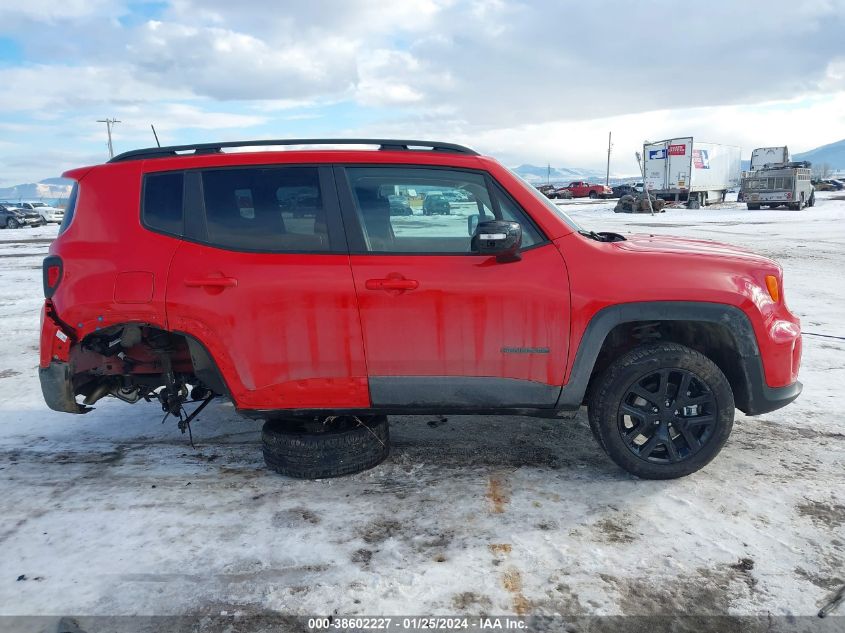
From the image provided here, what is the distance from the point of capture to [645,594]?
2.53 m

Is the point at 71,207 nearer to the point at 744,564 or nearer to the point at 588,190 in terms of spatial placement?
the point at 744,564

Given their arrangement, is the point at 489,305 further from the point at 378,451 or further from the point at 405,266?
the point at 378,451

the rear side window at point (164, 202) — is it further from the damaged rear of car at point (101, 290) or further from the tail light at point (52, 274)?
the tail light at point (52, 274)

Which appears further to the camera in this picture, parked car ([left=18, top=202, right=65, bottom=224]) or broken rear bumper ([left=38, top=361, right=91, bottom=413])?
parked car ([left=18, top=202, right=65, bottom=224])

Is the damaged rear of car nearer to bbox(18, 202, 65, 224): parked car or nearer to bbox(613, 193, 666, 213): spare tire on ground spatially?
bbox(613, 193, 666, 213): spare tire on ground

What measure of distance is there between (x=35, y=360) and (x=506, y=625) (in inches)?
230

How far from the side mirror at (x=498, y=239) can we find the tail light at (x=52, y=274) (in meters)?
2.36

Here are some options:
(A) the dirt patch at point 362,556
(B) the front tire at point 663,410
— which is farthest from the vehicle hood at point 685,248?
(A) the dirt patch at point 362,556

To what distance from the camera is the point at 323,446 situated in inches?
139

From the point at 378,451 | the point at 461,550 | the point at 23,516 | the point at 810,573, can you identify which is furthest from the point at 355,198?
the point at 810,573

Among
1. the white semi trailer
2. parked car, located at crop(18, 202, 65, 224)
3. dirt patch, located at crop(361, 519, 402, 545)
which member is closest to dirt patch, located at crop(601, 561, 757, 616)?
dirt patch, located at crop(361, 519, 402, 545)

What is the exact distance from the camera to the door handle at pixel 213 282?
326cm

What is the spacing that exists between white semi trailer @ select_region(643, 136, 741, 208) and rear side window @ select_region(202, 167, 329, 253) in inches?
1334

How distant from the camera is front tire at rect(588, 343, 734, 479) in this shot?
11.0ft
